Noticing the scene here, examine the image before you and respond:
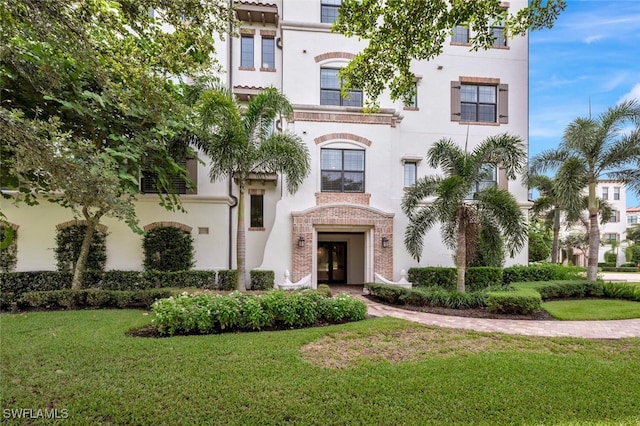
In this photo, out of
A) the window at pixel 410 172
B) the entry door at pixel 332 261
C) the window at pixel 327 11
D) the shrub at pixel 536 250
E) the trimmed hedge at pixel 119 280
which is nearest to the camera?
the trimmed hedge at pixel 119 280

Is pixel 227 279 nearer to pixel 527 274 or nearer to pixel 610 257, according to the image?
pixel 527 274

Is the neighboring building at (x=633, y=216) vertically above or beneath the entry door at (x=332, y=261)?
above

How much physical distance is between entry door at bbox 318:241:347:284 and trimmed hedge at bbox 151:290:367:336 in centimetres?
801

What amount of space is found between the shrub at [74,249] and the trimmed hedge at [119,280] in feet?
1.69

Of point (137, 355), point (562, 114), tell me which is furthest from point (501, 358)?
point (562, 114)

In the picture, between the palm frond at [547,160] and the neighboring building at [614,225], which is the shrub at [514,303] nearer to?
the palm frond at [547,160]

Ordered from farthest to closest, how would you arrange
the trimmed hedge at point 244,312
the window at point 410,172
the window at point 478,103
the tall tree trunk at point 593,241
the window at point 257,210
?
the window at point 478,103
the window at point 410,172
the window at point 257,210
the tall tree trunk at point 593,241
the trimmed hedge at point 244,312

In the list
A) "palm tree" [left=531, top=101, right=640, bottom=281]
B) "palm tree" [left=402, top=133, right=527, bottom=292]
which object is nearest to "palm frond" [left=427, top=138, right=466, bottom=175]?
"palm tree" [left=402, top=133, right=527, bottom=292]

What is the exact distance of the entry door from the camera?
16328 millimetres

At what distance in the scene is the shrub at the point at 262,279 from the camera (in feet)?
40.9

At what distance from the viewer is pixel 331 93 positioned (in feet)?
45.8

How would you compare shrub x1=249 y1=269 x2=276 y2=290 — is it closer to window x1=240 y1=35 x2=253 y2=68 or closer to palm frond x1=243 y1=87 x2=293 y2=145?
palm frond x1=243 y1=87 x2=293 y2=145

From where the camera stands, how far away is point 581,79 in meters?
8.96

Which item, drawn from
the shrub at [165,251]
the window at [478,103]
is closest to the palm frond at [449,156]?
the window at [478,103]
